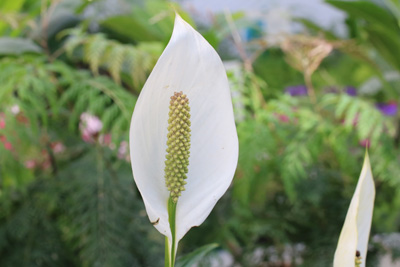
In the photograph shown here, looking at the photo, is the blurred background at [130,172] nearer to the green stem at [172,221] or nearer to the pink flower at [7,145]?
the pink flower at [7,145]

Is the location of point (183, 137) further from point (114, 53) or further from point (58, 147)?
point (58, 147)

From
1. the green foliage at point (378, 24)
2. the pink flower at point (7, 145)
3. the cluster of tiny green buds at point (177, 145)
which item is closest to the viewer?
the cluster of tiny green buds at point (177, 145)

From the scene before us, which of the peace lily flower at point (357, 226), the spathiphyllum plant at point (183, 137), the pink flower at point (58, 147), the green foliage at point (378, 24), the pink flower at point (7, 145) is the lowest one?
the pink flower at point (58, 147)

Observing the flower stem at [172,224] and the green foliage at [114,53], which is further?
the green foliage at [114,53]

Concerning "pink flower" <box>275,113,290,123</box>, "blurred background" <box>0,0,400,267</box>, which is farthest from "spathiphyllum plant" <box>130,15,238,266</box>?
→ "pink flower" <box>275,113,290,123</box>

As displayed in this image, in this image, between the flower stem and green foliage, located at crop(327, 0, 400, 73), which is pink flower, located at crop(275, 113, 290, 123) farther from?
the flower stem

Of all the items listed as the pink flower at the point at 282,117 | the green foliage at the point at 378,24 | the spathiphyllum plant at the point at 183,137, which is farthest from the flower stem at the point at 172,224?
the green foliage at the point at 378,24

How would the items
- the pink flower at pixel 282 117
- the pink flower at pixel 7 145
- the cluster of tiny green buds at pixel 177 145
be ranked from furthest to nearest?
the pink flower at pixel 282 117, the pink flower at pixel 7 145, the cluster of tiny green buds at pixel 177 145

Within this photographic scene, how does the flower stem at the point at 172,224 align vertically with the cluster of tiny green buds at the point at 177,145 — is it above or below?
below
